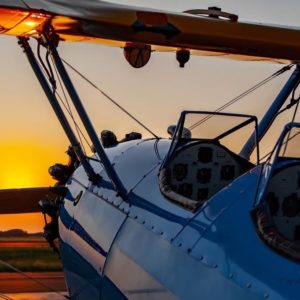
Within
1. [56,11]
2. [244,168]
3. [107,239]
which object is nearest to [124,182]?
[107,239]

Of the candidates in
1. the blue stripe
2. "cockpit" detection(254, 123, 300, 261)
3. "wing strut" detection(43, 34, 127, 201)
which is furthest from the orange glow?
"cockpit" detection(254, 123, 300, 261)

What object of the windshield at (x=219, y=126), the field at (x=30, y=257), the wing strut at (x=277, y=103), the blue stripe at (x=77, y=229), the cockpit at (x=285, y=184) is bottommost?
the field at (x=30, y=257)

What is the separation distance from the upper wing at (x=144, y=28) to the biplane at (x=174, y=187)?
1 cm

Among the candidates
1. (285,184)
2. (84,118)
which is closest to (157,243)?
(285,184)

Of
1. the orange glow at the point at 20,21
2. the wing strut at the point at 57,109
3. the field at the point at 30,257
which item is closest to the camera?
the orange glow at the point at 20,21

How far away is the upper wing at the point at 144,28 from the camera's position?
7457 millimetres

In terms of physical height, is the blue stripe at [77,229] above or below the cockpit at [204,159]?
below

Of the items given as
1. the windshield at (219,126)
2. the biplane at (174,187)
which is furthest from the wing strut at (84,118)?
the windshield at (219,126)

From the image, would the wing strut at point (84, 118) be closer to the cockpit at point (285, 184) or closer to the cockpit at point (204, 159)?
the cockpit at point (204, 159)

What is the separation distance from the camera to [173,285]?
4.73 meters

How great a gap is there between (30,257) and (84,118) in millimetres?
23061

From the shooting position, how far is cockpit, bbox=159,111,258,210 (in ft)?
21.9

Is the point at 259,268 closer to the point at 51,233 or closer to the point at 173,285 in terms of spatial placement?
the point at 173,285

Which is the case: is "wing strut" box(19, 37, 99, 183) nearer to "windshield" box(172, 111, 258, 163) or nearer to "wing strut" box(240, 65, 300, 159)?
"windshield" box(172, 111, 258, 163)
